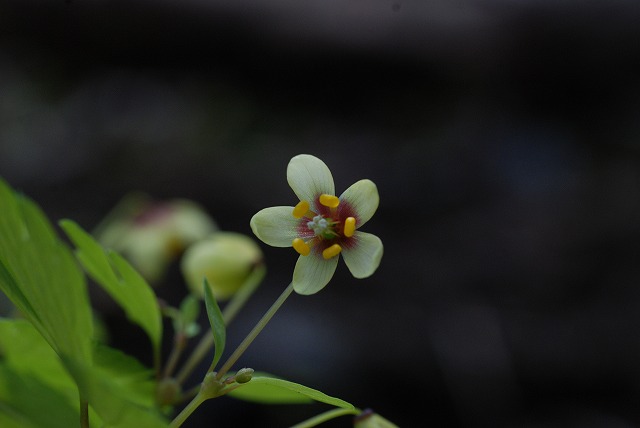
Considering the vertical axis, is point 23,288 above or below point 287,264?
below

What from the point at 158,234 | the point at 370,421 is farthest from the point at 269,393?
the point at 158,234

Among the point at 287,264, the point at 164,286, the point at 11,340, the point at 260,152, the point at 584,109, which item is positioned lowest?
the point at 11,340

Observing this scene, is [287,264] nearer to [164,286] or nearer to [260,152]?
[164,286]

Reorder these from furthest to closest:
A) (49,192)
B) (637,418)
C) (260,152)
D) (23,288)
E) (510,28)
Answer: (260,152), (49,192), (510,28), (637,418), (23,288)

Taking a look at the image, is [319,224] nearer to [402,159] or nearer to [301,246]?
[301,246]

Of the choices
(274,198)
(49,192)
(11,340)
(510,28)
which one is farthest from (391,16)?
(11,340)

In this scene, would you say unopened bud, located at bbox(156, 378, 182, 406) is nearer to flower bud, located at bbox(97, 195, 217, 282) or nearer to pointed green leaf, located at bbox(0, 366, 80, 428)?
pointed green leaf, located at bbox(0, 366, 80, 428)

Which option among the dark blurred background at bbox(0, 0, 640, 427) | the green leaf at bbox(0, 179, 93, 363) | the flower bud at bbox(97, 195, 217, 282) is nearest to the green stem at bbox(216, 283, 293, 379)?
the green leaf at bbox(0, 179, 93, 363)
